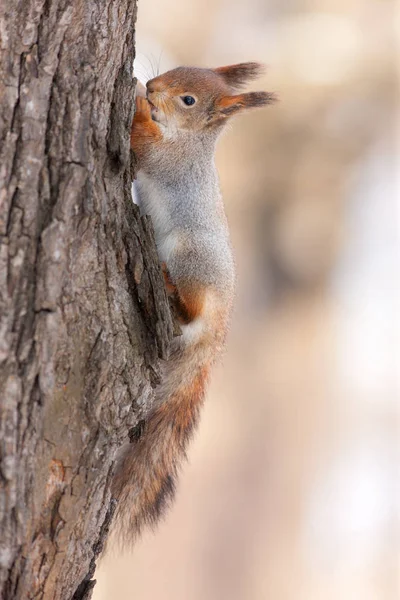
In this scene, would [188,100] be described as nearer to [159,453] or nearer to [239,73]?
[239,73]

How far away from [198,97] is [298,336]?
3.17 metres

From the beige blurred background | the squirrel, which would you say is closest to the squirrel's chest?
the squirrel

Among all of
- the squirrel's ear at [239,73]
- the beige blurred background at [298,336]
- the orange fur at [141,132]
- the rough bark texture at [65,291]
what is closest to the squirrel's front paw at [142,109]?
the orange fur at [141,132]

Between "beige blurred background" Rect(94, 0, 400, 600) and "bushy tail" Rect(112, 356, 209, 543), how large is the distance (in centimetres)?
284

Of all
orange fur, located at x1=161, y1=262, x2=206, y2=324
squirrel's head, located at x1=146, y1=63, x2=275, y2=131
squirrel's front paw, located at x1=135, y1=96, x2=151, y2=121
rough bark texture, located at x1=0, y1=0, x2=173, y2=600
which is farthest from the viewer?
squirrel's head, located at x1=146, y1=63, x2=275, y2=131

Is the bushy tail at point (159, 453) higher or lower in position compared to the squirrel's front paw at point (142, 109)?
lower

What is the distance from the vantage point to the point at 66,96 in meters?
1.39

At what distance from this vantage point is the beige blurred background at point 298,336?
183 inches

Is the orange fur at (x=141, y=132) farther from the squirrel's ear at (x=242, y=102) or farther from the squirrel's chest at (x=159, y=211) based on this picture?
the squirrel's ear at (x=242, y=102)

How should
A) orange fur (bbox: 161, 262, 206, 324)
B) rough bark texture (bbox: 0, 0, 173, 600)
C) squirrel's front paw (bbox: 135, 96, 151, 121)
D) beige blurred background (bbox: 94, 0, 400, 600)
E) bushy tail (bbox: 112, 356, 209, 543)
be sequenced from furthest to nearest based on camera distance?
beige blurred background (bbox: 94, 0, 400, 600) → squirrel's front paw (bbox: 135, 96, 151, 121) → orange fur (bbox: 161, 262, 206, 324) → bushy tail (bbox: 112, 356, 209, 543) → rough bark texture (bbox: 0, 0, 173, 600)

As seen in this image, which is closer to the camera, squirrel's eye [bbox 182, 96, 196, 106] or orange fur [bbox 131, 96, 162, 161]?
orange fur [bbox 131, 96, 162, 161]

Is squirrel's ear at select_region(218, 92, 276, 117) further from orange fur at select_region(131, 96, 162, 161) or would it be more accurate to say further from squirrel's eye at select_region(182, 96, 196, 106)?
orange fur at select_region(131, 96, 162, 161)

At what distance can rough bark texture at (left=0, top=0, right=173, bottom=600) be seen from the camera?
51.6 inches

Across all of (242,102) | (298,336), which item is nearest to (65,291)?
(242,102)
